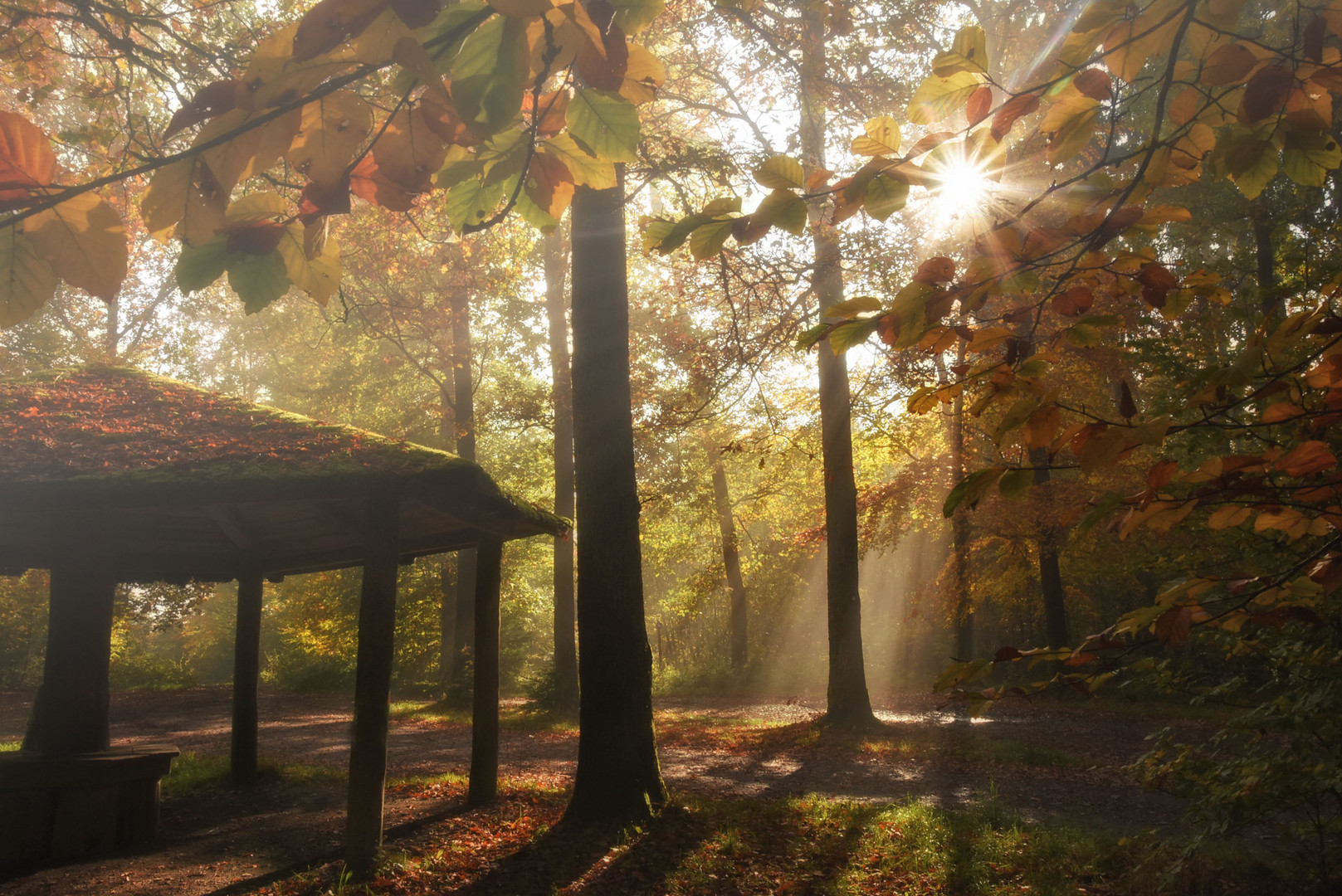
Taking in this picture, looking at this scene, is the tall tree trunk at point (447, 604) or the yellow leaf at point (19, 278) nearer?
the yellow leaf at point (19, 278)

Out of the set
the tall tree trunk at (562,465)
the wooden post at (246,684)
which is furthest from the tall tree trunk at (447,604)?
the wooden post at (246,684)

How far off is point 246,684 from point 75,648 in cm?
262

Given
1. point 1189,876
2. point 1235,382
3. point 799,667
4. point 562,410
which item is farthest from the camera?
point 799,667

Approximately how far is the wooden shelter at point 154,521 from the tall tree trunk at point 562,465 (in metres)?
8.74

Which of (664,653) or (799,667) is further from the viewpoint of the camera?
(664,653)

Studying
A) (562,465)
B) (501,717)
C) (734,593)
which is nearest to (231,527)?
(501,717)

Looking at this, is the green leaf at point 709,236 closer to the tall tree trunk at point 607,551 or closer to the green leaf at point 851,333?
the green leaf at point 851,333

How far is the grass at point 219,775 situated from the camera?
9055mm

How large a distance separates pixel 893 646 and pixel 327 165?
108ft

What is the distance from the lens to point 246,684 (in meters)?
9.27

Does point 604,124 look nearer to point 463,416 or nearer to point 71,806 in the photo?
point 71,806

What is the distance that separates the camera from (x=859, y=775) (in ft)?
31.9

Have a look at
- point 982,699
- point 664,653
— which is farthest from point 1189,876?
point 664,653

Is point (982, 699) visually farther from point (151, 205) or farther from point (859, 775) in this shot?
point (859, 775)
